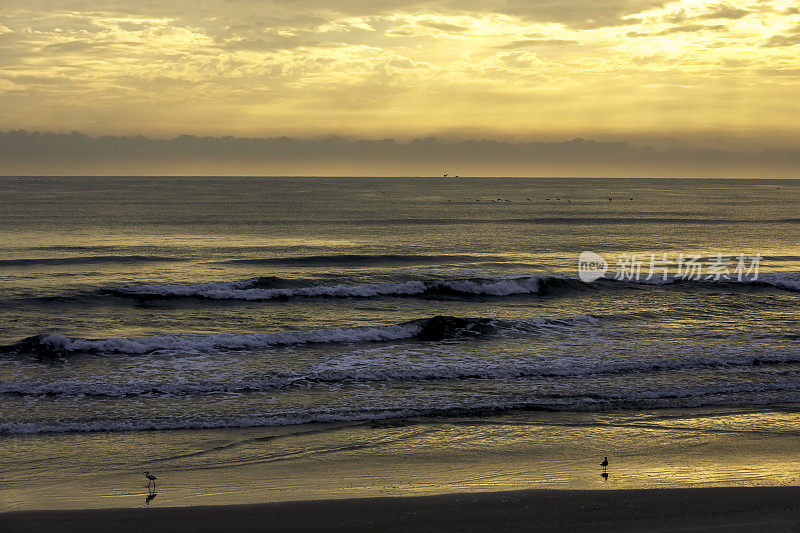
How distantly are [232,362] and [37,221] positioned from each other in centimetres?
5269

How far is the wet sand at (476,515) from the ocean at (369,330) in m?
4.15

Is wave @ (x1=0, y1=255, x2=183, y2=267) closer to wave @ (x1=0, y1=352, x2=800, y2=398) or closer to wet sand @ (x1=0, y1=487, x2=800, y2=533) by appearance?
wave @ (x1=0, y1=352, x2=800, y2=398)

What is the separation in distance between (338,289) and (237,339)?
32.6 feet

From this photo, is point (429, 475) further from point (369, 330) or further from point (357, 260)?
point (357, 260)

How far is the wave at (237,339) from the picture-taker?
1958cm

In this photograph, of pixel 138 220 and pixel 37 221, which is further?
pixel 138 220

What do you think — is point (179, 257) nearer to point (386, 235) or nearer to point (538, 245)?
point (386, 235)

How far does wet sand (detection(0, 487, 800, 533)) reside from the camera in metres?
8.87

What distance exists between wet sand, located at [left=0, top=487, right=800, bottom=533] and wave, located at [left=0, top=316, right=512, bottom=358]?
11.0 meters

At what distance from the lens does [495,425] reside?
13.4 m

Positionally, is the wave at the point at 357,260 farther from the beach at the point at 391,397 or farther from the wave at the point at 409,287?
the wave at the point at 409,287

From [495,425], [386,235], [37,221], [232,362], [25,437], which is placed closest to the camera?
[25,437]

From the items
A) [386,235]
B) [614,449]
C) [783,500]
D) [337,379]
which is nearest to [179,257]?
[386,235]

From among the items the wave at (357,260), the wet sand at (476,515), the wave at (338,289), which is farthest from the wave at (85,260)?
the wet sand at (476,515)
